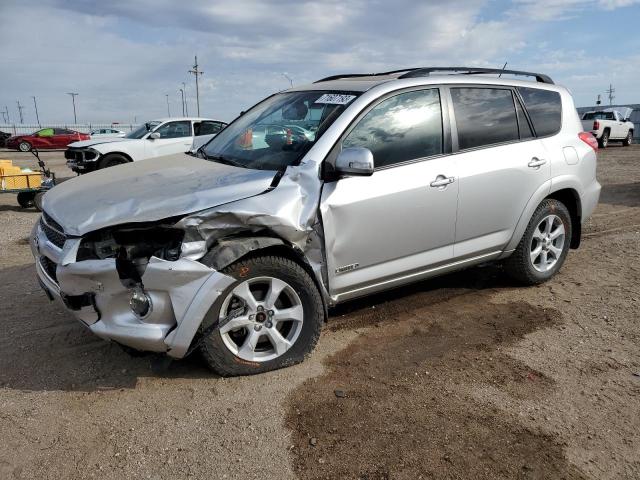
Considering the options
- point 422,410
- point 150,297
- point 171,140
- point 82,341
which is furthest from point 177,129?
point 422,410

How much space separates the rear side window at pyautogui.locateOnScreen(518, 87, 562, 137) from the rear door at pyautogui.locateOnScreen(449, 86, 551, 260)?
109mm

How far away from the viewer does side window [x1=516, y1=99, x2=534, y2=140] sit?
4578 mm

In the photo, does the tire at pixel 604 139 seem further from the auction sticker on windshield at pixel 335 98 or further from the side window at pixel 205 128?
the auction sticker on windshield at pixel 335 98

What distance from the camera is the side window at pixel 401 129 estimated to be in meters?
3.68

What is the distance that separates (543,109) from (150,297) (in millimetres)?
3772

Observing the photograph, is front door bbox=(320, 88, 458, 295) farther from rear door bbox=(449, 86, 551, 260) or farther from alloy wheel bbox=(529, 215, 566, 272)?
alloy wheel bbox=(529, 215, 566, 272)

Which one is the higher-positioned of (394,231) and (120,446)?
(394,231)

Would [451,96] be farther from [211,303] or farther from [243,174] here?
[211,303]

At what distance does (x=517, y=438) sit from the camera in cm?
279

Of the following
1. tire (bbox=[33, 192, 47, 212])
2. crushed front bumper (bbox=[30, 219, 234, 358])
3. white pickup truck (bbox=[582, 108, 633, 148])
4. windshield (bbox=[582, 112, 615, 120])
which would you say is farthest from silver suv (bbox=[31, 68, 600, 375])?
windshield (bbox=[582, 112, 615, 120])

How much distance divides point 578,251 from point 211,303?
4.77 metres

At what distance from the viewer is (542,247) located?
16.1 feet

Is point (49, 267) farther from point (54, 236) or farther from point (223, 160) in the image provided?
point (223, 160)

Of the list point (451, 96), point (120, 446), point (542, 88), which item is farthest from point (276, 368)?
point (542, 88)
